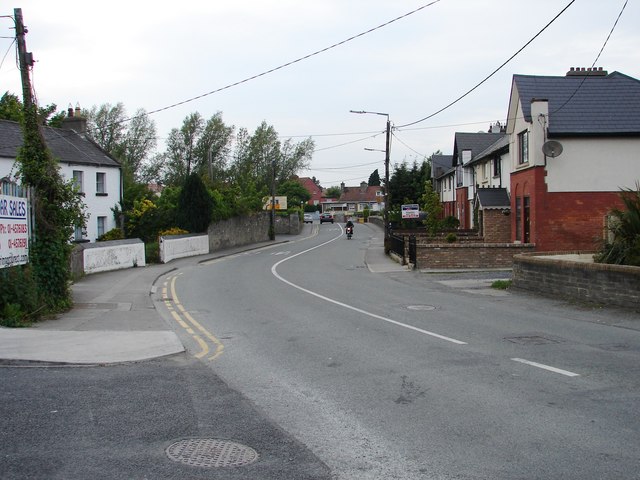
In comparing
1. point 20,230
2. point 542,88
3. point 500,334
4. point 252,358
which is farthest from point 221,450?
point 542,88

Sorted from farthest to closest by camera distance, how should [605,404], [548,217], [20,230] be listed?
[548,217] < [20,230] < [605,404]

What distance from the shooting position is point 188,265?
1303 inches

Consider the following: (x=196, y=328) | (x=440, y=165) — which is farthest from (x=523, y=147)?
(x=440, y=165)

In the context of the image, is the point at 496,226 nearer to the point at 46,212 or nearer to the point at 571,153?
the point at 571,153

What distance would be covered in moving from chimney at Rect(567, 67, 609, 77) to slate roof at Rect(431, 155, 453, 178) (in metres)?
30.4

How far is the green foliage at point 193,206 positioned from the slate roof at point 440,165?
29084 millimetres

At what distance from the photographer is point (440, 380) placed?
25.7ft

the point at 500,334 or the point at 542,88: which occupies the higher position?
the point at 542,88

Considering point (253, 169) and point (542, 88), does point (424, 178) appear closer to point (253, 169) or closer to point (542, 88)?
point (253, 169)

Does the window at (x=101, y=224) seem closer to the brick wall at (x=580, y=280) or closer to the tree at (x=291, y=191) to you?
the brick wall at (x=580, y=280)

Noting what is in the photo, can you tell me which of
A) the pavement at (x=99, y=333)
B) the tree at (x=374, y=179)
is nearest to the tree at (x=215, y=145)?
the pavement at (x=99, y=333)

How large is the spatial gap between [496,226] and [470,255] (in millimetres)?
9462

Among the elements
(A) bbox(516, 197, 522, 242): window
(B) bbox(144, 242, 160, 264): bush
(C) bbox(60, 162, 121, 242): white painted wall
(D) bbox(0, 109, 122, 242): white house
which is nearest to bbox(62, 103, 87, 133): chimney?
(D) bbox(0, 109, 122, 242): white house

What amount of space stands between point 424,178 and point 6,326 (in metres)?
66.7
